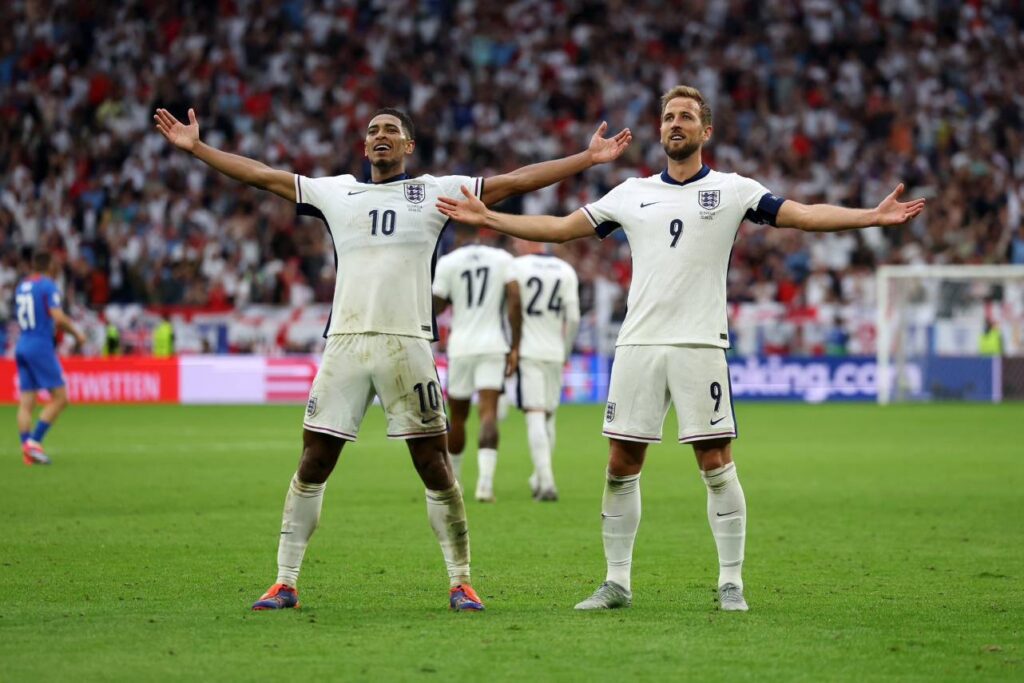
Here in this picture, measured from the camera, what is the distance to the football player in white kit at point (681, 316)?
25.2 ft

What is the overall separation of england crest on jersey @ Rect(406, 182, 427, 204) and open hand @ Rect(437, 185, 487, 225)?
0.44 feet

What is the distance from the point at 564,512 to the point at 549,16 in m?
28.7

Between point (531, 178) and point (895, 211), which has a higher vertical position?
point (531, 178)

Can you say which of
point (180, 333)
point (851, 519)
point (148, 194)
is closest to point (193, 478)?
point (851, 519)

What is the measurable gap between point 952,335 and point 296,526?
86.4 ft

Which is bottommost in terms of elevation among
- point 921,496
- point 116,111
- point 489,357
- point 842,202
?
point 921,496

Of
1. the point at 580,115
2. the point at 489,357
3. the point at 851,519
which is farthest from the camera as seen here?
the point at 580,115

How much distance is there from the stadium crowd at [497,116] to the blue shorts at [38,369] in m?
13.8

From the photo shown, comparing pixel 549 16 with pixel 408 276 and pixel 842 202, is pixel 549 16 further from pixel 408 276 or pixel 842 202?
pixel 408 276

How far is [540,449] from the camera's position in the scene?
46.4 feet

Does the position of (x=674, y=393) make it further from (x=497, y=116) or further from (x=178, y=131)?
(x=497, y=116)

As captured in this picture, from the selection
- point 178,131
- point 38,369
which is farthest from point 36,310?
point 178,131

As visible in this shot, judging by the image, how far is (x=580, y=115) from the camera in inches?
1484

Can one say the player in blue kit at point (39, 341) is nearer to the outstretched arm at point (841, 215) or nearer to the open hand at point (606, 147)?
the open hand at point (606, 147)
